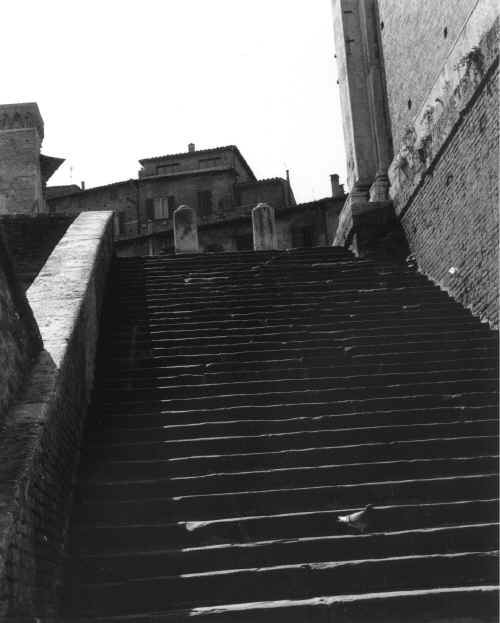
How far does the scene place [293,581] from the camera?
4.52 metres

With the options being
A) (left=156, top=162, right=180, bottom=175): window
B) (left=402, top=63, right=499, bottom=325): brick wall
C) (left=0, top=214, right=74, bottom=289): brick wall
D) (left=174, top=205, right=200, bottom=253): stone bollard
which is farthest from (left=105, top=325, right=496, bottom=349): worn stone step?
(left=156, top=162, right=180, bottom=175): window

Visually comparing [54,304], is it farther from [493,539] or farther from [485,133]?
[485,133]

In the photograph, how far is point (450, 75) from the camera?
28.0 ft

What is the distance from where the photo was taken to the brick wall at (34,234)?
11250 mm

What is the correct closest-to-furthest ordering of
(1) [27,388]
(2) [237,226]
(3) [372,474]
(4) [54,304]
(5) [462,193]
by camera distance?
(1) [27,388], (3) [372,474], (4) [54,304], (5) [462,193], (2) [237,226]

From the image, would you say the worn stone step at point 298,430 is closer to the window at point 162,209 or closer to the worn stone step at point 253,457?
the worn stone step at point 253,457

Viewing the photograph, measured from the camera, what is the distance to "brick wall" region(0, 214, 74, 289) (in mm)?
11250

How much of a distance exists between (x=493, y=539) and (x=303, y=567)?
1.13 metres

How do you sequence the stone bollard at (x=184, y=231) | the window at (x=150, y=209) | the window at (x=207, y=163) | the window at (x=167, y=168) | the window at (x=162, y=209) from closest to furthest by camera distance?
the stone bollard at (x=184, y=231)
the window at (x=162, y=209)
the window at (x=150, y=209)
the window at (x=207, y=163)
the window at (x=167, y=168)

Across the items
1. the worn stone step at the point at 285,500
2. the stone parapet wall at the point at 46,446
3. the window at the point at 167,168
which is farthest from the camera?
the window at the point at 167,168

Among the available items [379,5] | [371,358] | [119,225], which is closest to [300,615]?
[371,358]

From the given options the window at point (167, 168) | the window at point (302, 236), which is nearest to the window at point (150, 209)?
the window at point (167, 168)

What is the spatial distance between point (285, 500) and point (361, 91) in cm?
1098

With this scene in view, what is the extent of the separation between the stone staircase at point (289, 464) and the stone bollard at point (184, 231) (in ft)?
21.3
